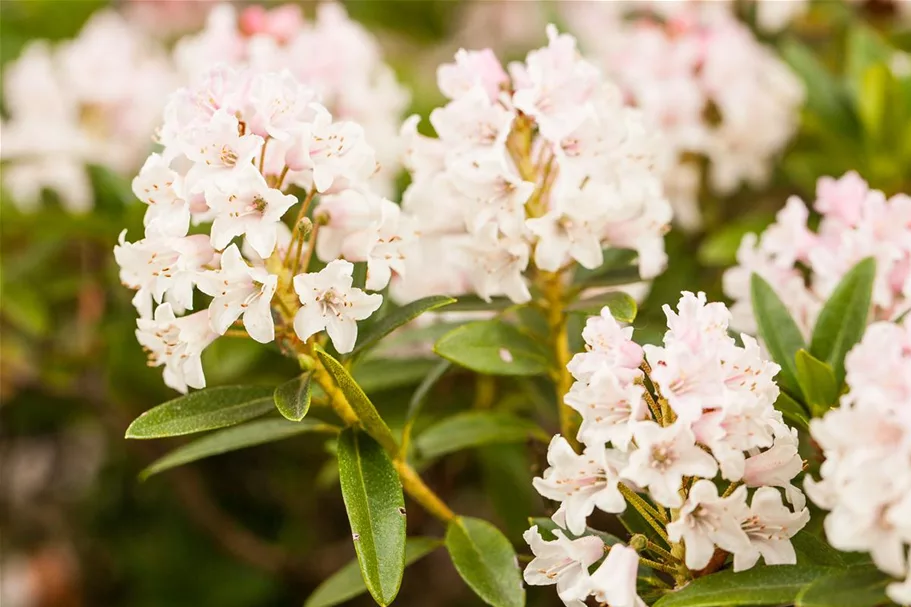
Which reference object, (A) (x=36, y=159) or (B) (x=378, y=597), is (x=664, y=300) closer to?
(B) (x=378, y=597)

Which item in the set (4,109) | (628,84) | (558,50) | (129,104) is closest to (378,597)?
(558,50)

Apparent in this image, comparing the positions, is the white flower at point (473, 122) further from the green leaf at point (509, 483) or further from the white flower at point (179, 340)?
the green leaf at point (509, 483)

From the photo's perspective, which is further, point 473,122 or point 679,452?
point 473,122

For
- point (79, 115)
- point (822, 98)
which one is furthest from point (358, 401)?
point (79, 115)

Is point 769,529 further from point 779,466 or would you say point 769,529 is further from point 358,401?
point 358,401

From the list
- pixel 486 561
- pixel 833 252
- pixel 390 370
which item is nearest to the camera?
pixel 486 561

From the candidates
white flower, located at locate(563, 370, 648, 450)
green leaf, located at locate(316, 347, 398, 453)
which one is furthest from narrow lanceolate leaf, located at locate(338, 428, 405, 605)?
white flower, located at locate(563, 370, 648, 450)

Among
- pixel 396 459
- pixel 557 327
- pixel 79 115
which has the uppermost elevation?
pixel 557 327
